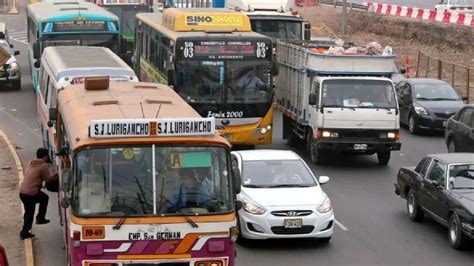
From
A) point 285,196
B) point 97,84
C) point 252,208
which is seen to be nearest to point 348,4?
point 285,196

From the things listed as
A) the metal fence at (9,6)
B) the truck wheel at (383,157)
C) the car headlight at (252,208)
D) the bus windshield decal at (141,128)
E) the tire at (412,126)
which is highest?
the bus windshield decal at (141,128)

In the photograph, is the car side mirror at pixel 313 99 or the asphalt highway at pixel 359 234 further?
the car side mirror at pixel 313 99

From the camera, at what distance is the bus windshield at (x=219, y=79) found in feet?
81.1

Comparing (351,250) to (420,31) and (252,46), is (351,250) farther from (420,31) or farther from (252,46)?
(420,31)

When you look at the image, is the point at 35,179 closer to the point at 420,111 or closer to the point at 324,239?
the point at 324,239

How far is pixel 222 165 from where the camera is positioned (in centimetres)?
1248

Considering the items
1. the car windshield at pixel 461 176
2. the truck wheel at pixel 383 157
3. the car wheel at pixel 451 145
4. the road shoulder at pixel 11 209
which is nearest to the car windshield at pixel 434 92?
the car wheel at pixel 451 145

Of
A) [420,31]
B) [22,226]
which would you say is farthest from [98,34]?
[420,31]

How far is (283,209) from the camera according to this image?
17.0 metres

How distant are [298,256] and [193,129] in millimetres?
5174

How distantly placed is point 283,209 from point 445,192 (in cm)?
287

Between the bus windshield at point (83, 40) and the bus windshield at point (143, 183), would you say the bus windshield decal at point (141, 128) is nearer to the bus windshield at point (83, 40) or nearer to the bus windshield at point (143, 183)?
the bus windshield at point (143, 183)

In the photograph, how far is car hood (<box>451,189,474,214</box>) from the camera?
16.8 metres

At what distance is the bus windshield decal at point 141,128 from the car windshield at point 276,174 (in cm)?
577
